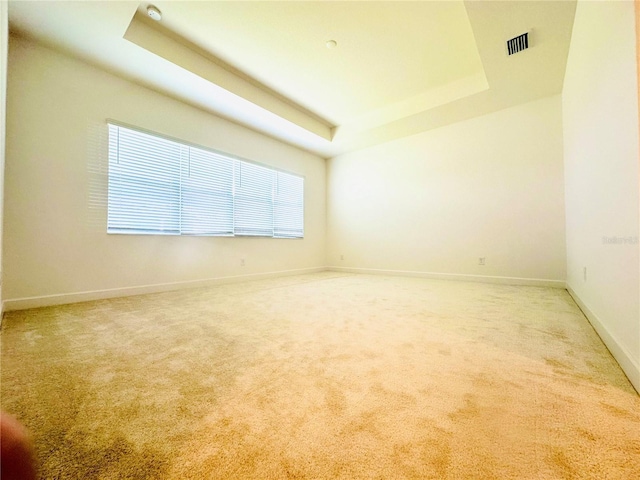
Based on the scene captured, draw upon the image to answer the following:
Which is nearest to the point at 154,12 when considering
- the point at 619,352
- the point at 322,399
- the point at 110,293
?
the point at 110,293

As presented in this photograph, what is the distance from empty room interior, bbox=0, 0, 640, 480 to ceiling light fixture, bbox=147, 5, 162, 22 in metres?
0.06

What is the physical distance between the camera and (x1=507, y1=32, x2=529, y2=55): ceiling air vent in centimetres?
246

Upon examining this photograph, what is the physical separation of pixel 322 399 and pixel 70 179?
10.7 ft

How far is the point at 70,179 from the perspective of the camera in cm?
262

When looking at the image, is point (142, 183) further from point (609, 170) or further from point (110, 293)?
point (609, 170)

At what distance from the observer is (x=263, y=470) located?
688 millimetres

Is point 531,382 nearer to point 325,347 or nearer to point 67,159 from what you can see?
point 325,347

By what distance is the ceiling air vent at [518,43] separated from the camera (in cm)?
246

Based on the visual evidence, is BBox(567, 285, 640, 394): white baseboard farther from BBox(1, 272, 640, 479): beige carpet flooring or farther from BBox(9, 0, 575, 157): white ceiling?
BBox(9, 0, 575, 157): white ceiling

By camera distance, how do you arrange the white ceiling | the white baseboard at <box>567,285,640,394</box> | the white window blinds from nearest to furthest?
1. the white baseboard at <box>567,285,640,394</box>
2. the white ceiling
3. the white window blinds

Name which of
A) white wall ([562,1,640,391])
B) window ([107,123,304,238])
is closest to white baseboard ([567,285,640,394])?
white wall ([562,1,640,391])

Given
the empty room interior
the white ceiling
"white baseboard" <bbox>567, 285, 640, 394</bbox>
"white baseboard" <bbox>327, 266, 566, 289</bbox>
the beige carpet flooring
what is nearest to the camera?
the beige carpet flooring

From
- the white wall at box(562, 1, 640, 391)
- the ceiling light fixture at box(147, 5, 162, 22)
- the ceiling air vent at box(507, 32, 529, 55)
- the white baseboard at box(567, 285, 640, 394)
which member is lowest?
the white baseboard at box(567, 285, 640, 394)

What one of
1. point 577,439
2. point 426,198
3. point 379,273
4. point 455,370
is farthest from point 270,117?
point 577,439
